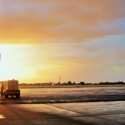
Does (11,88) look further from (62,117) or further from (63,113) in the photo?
(62,117)

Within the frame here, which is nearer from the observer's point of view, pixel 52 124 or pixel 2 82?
pixel 52 124

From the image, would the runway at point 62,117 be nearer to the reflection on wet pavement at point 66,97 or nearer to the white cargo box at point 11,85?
the reflection on wet pavement at point 66,97

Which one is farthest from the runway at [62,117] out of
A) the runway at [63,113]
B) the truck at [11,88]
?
the truck at [11,88]

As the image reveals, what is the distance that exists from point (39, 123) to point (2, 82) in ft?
124

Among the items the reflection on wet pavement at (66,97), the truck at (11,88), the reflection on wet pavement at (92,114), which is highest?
the truck at (11,88)

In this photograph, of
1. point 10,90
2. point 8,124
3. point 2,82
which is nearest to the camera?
point 8,124

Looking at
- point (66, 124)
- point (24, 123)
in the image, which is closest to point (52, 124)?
point (66, 124)

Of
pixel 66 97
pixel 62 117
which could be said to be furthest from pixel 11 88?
pixel 62 117

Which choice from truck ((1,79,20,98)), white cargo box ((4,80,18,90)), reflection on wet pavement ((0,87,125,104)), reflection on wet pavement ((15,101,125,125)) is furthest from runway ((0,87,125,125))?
white cargo box ((4,80,18,90))

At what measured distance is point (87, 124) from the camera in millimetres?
13305

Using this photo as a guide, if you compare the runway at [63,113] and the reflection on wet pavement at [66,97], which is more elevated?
the runway at [63,113]

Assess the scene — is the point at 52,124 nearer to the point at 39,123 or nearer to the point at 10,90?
the point at 39,123

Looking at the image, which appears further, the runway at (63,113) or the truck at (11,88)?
the truck at (11,88)

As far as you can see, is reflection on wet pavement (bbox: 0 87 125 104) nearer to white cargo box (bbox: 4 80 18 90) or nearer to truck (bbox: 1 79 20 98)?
truck (bbox: 1 79 20 98)
